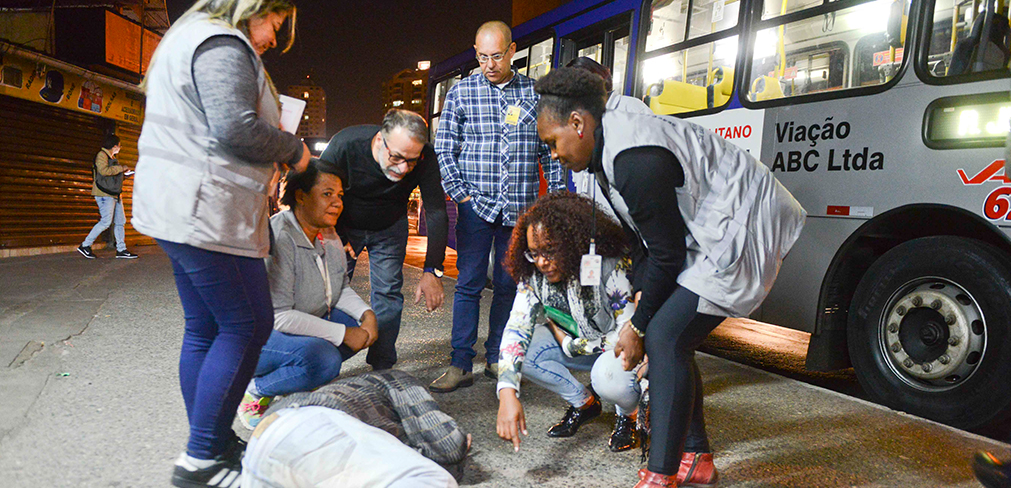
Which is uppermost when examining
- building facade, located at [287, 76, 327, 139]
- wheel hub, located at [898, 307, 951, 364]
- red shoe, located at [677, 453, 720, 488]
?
building facade, located at [287, 76, 327, 139]

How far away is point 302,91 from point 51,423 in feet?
334

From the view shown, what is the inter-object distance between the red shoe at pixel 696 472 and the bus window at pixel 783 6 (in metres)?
2.99

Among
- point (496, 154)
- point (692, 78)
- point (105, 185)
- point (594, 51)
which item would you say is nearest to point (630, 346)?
point (496, 154)

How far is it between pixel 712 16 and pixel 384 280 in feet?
10.0

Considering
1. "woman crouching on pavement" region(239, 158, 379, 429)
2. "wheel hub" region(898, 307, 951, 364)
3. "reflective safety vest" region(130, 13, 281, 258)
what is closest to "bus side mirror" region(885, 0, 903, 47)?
"wheel hub" region(898, 307, 951, 364)

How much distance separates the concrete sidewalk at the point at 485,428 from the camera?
7.79 feet

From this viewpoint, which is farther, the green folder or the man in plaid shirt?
the man in plaid shirt

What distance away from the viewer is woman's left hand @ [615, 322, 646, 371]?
81.8 inches

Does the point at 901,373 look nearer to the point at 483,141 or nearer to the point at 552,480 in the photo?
the point at 552,480

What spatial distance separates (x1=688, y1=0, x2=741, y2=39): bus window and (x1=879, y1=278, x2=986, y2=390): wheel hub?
2.17 metres

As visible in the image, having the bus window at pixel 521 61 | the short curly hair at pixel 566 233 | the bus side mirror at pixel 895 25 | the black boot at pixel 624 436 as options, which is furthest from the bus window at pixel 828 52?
the bus window at pixel 521 61

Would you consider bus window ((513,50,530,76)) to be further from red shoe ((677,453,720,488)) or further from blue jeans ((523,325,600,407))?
red shoe ((677,453,720,488))

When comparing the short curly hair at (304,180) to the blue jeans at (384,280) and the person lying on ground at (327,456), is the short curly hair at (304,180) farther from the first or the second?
the person lying on ground at (327,456)

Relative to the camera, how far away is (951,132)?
10.3 ft
